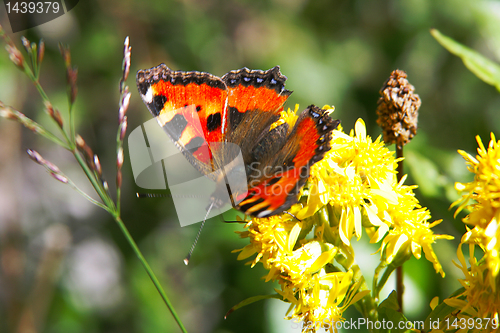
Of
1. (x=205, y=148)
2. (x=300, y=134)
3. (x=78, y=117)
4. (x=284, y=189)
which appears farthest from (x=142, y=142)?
(x=284, y=189)

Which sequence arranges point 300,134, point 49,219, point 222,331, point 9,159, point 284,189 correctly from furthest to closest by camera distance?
Answer: point 49,219, point 9,159, point 222,331, point 300,134, point 284,189

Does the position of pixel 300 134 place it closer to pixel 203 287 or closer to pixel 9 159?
pixel 203 287

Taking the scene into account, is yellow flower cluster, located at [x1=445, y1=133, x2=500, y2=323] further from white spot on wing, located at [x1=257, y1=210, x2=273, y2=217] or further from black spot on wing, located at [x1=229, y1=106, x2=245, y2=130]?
black spot on wing, located at [x1=229, y1=106, x2=245, y2=130]

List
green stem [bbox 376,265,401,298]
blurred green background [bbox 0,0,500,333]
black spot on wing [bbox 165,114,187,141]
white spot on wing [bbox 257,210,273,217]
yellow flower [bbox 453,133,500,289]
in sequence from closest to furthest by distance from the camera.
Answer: yellow flower [bbox 453,133,500,289], white spot on wing [bbox 257,210,273,217], green stem [bbox 376,265,401,298], black spot on wing [bbox 165,114,187,141], blurred green background [bbox 0,0,500,333]

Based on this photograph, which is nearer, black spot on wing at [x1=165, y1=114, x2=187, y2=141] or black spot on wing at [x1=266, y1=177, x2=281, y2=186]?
black spot on wing at [x1=266, y1=177, x2=281, y2=186]

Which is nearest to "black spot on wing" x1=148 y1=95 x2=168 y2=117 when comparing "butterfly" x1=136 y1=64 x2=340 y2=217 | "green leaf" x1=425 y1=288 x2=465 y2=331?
"butterfly" x1=136 y1=64 x2=340 y2=217

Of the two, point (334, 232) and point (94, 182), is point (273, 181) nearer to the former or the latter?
point (334, 232)
